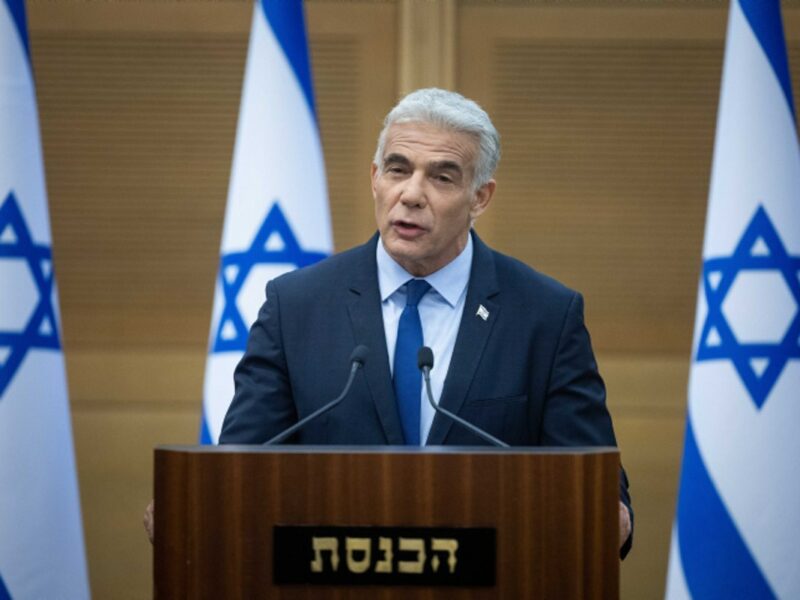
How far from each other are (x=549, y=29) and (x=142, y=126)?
167 centimetres

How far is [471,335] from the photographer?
2.25 metres

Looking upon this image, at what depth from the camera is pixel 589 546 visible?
169 centimetres

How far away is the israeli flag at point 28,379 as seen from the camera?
3.59 metres

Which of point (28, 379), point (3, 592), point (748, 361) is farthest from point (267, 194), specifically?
point (748, 361)

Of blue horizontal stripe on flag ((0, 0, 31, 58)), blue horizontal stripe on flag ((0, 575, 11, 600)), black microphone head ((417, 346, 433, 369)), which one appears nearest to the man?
black microphone head ((417, 346, 433, 369))

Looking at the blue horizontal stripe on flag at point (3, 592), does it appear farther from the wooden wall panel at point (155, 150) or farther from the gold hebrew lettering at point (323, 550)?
the gold hebrew lettering at point (323, 550)

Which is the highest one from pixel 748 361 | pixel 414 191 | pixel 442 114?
pixel 442 114

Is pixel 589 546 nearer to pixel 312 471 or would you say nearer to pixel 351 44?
pixel 312 471

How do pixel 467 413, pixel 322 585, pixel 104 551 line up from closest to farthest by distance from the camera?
pixel 322 585, pixel 467 413, pixel 104 551

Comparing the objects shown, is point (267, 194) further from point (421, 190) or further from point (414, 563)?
point (414, 563)

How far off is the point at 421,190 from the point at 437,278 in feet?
0.58

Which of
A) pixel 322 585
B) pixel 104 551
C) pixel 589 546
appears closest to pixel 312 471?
pixel 322 585

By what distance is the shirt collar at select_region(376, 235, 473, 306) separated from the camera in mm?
2340

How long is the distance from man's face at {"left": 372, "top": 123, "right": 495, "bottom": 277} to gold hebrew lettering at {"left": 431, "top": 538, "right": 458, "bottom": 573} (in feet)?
2.47
